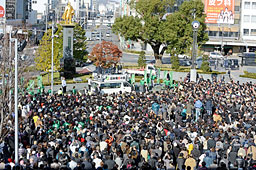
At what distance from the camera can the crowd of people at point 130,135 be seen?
1548 cm

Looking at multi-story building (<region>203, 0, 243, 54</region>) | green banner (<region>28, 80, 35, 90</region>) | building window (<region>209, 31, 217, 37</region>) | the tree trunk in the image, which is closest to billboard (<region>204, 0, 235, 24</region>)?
multi-story building (<region>203, 0, 243, 54</region>)

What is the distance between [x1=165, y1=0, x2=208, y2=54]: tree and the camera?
56.2 m

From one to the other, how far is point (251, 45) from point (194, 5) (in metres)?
26.7

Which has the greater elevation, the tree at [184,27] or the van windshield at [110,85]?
the tree at [184,27]

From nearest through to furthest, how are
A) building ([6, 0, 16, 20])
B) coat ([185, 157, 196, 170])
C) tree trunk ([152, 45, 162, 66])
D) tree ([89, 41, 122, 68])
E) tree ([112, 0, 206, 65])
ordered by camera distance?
coat ([185, 157, 196, 170]), tree ([89, 41, 122, 68]), tree ([112, 0, 206, 65]), tree trunk ([152, 45, 162, 66]), building ([6, 0, 16, 20])

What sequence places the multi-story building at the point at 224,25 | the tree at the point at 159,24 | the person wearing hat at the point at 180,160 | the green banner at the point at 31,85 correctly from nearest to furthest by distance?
1. the person wearing hat at the point at 180,160
2. the green banner at the point at 31,85
3. the tree at the point at 159,24
4. the multi-story building at the point at 224,25

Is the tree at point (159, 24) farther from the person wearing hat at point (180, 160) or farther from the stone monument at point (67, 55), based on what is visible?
the person wearing hat at point (180, 160)

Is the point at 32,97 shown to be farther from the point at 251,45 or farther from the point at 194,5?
the point at 251,45

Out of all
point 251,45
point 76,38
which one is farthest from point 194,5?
point 251,45

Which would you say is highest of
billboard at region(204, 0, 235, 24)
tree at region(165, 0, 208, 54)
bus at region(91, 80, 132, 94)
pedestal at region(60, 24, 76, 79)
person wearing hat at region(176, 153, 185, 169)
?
billboard at region(204, 0, 235, 24)

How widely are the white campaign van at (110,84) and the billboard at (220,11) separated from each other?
46.8 m

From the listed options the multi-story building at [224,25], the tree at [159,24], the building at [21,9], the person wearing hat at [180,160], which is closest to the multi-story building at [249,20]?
the multi-story building at [224,25]

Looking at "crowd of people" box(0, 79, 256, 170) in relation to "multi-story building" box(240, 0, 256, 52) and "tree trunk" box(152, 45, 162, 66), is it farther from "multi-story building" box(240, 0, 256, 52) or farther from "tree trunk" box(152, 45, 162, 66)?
"multi-story building" box(240, 0, 256, 52)

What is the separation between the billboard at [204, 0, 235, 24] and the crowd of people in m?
52.5
